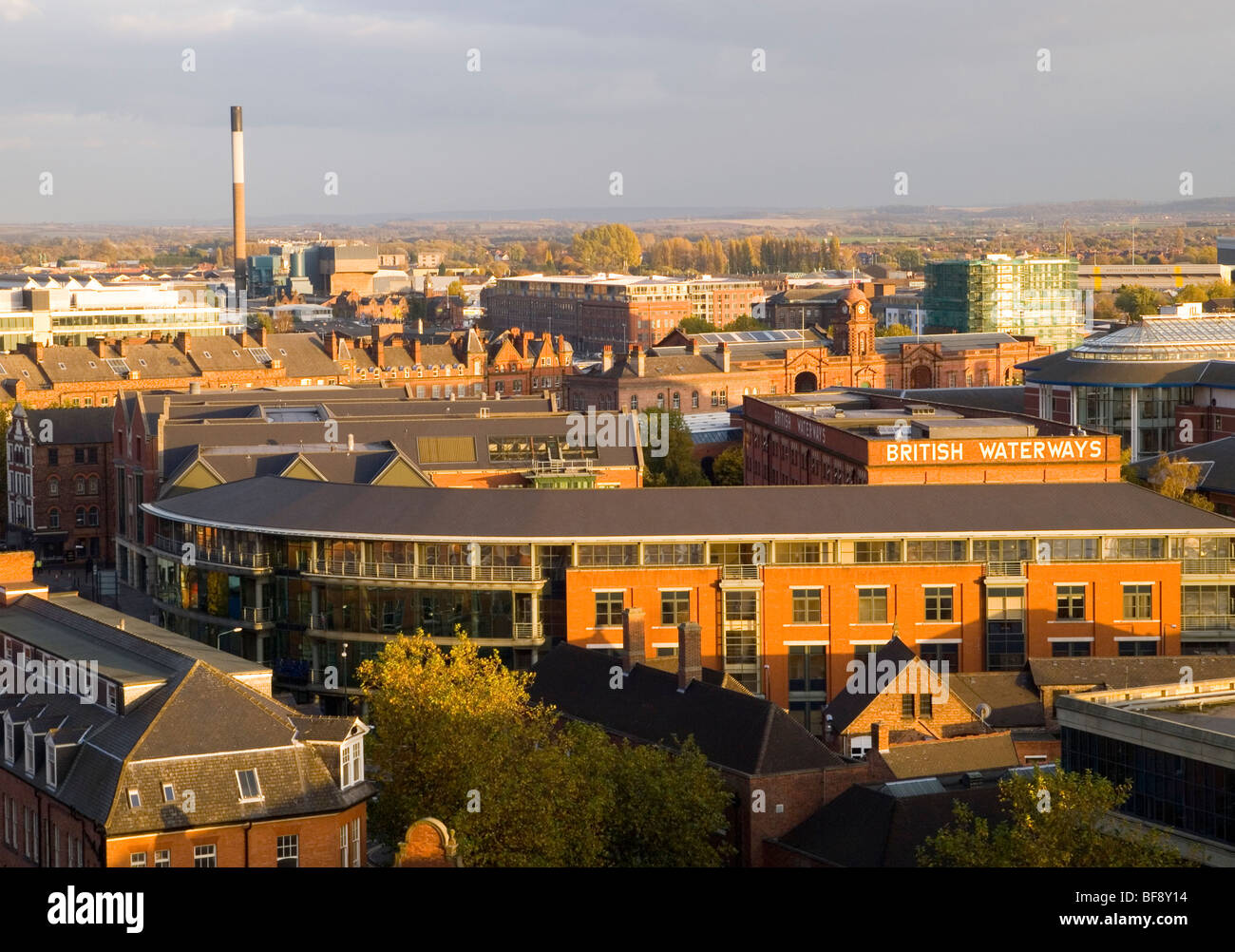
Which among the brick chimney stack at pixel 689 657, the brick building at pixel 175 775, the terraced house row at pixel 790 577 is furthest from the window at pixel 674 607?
the brick building at pixel 175 775

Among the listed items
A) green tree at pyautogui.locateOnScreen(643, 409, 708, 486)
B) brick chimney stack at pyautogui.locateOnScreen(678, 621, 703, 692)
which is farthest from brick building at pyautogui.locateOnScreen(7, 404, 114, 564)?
brick chimney stack at pyautogui.locateOnScreen(678, 621, 703, 692)

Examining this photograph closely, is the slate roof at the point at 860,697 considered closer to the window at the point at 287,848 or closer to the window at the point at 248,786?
the window at the point at 287,848

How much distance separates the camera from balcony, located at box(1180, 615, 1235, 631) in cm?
6159

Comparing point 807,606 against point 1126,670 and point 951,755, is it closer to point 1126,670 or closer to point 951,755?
point 1126,670

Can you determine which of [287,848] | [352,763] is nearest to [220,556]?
[352,763]

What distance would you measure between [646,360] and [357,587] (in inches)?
3157

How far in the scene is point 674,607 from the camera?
6056 centimetres

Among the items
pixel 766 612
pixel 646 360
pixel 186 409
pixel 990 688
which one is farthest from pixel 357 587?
pixel 646 360

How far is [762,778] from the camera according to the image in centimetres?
4356

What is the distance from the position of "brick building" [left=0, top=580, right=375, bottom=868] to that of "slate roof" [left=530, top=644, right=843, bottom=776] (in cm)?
1035

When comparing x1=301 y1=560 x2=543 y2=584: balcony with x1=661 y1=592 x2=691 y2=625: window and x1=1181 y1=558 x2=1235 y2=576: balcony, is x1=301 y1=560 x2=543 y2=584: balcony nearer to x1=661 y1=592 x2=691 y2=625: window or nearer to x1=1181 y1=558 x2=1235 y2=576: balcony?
x1=661 y1=592 x2=691 y2=625: window

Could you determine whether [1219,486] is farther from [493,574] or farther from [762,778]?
[762,778]

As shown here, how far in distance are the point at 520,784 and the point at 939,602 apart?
1001 inches
